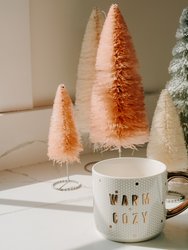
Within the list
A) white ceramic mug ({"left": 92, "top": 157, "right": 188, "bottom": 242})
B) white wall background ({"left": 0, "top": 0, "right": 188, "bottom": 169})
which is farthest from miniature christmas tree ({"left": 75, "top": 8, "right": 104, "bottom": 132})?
white ceramic mug ({"left": 92, "top": 157, "right": 188, "bottom": 242})

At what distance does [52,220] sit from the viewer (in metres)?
0.63

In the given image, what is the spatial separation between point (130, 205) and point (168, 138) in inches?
7.9

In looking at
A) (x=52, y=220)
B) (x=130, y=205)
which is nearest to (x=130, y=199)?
(x=130, y=205)

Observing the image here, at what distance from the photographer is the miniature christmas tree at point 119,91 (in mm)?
739

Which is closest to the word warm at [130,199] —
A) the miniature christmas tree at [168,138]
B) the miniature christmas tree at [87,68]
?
the miniature christmas tree at [168,138]

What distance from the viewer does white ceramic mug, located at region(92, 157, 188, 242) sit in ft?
1.78

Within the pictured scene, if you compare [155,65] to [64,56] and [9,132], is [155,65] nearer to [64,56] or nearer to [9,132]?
[64,56]

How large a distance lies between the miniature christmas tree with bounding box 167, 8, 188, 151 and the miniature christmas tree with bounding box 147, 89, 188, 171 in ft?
0.15

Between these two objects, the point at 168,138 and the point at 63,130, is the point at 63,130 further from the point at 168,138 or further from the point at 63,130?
the point at 168,138

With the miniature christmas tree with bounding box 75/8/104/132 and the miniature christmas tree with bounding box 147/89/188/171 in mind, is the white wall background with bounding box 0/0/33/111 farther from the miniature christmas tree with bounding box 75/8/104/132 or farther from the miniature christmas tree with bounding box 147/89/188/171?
the miniature christmas tree with bounding box 147/89/188/171

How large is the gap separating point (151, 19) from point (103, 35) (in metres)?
0.36

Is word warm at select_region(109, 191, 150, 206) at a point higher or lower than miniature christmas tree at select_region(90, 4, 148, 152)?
lower

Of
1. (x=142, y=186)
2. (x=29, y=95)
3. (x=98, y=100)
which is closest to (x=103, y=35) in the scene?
(x=98, y=100)

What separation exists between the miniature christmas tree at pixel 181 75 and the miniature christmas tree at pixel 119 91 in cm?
6
